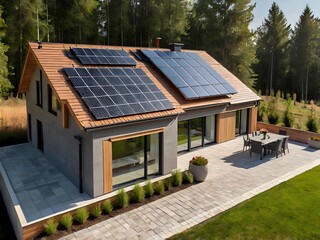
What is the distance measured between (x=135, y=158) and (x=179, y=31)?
83.8ft

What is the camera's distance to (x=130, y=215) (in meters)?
9.16

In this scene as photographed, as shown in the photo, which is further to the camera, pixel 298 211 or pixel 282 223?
pixel 298 211

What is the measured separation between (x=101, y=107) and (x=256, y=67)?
4598 cm

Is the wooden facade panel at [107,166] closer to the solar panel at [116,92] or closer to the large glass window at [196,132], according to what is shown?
the solar panel at [116,92]

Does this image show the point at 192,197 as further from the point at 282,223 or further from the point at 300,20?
the point at 300,20

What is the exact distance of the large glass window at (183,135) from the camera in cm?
1448

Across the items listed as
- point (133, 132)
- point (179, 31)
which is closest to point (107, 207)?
point (133, 132)

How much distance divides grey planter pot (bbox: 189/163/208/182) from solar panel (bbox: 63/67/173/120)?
9.02 ft

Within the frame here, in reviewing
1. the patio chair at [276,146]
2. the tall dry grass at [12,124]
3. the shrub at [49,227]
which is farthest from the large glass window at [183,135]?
the tall dry grass at [12,124]

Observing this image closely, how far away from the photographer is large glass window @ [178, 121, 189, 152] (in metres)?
14.5

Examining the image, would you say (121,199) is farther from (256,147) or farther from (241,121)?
(241,121)

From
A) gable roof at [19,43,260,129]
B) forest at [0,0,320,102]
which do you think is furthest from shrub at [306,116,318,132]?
forest at [0,0,320,102]

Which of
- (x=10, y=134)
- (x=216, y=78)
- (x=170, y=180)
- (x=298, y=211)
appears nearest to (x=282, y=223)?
(x=298, y=211)

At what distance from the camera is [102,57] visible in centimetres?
1317
